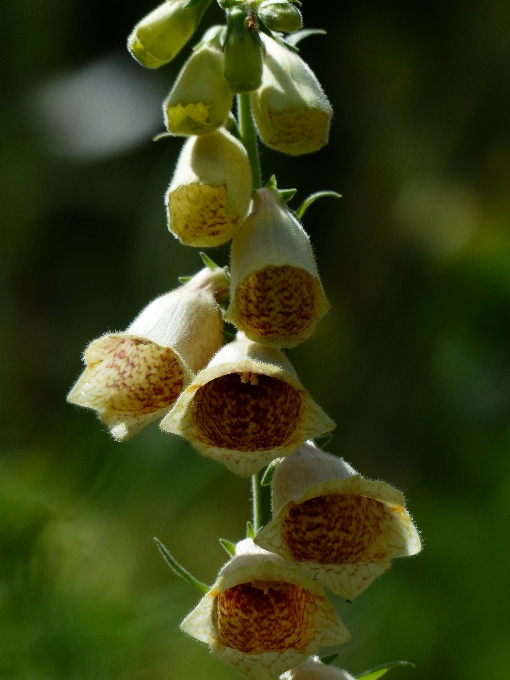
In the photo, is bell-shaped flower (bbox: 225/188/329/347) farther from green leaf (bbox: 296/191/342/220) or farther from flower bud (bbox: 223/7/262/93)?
flower bud (bbox: 223/7/262/93)

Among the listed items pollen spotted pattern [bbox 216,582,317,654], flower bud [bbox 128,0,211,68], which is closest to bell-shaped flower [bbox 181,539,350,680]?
pollen spotted pattern [bbox 216,582,317,654]

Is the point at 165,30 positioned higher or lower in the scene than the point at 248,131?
higher

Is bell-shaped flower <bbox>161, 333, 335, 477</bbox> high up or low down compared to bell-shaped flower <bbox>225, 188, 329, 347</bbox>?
down

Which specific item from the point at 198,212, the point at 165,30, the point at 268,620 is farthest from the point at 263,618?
the point at 165,30

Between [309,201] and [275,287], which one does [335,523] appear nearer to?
[275,287]

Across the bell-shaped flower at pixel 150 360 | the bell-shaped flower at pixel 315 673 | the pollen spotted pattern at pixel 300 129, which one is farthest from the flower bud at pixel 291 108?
the bell-shaped flower at pixel 315 673


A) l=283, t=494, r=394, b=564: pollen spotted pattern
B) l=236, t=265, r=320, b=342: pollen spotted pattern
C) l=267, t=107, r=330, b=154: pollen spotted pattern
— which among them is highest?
l=267, t=107, r=330, b=154: pollen spotted pattern
